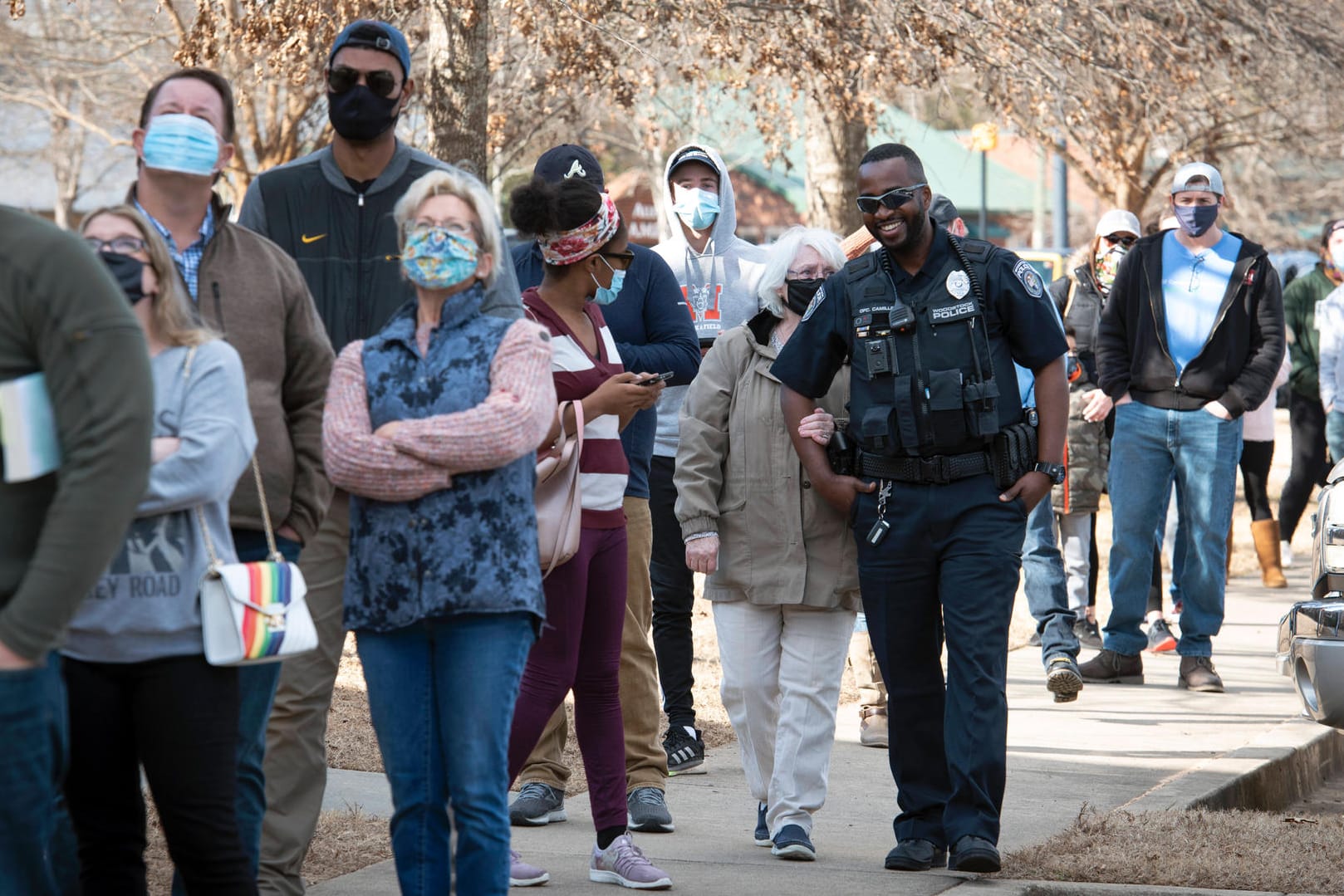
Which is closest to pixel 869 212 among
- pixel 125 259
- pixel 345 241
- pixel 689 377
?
pixel 689 377

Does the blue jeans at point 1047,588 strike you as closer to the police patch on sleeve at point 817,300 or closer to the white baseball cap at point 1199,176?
the white baseball cap at point 1199,176

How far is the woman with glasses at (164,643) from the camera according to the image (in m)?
3.47

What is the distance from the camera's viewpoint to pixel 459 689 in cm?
399

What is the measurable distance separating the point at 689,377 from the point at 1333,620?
7.60ft

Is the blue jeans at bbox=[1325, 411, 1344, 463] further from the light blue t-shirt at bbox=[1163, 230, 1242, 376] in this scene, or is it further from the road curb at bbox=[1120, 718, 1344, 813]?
the road curb at bbox=[1120, 718, 1344, 813]

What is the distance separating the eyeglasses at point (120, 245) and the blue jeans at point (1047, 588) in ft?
17.7

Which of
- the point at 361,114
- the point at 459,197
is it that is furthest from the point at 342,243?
the point at 459,197

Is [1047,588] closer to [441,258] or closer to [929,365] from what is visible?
[929,365]

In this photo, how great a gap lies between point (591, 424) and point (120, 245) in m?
1.90

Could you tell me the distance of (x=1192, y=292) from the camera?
330 inches

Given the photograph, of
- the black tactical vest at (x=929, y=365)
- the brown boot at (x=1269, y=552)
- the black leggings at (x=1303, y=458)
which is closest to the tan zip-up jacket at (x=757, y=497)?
the black tactical vest at (x=929, y=365)

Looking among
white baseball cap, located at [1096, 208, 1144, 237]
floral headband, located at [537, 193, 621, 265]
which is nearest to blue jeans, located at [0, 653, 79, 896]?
floral headband, located at [537, 193, 621, 265]

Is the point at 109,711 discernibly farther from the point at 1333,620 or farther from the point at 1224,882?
the point at 1333,620

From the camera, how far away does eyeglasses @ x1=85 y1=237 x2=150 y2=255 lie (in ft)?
11.7
